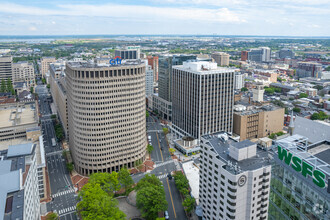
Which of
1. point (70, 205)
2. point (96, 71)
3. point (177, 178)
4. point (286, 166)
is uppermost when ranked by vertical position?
point (96, 71)

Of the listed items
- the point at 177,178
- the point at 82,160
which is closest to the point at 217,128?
the point at 177,178

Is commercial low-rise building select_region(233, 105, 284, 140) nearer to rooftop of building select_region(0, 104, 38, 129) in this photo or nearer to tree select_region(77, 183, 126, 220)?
tree select_region(77, 183, 126, 220)

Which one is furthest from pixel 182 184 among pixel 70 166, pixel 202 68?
pixel 202 68

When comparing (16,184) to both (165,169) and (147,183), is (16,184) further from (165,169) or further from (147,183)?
(165,169)

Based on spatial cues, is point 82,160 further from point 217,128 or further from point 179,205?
point 217,128

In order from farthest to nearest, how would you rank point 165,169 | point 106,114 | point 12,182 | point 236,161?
point 165,169, point 106,114, point 236,161, point 12,182

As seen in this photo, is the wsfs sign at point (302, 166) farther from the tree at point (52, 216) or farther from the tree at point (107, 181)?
the tree at point (52, 216)
